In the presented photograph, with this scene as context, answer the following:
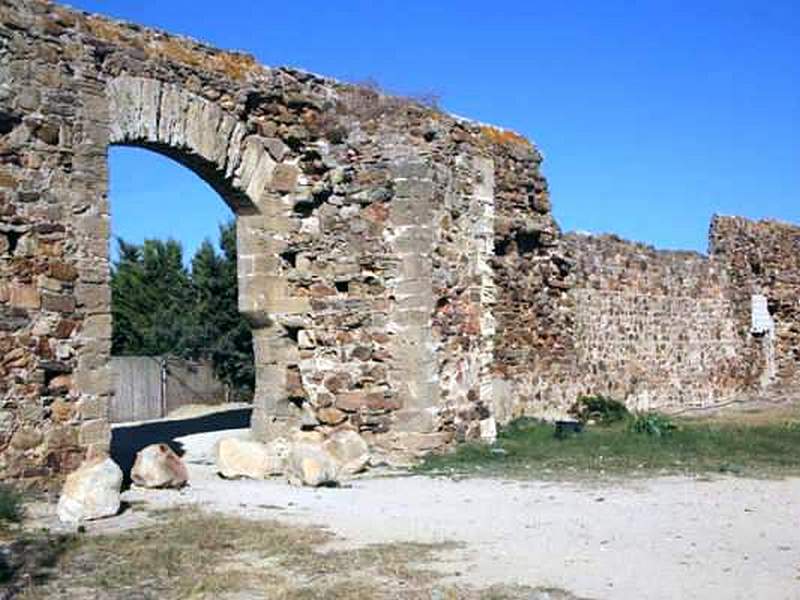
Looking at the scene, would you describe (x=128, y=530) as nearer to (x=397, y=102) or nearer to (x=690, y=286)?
(x=397, y=102)

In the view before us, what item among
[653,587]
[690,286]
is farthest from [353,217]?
[690,286]

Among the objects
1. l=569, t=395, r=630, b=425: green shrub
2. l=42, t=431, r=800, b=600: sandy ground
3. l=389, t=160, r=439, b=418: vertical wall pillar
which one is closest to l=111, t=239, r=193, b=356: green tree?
l=569, t=395, r=630, b=425: green shrub

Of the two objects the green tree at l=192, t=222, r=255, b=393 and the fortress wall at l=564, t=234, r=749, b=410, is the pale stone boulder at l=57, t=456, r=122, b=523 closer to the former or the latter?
the fortress wall at l=564, t=234, r=749, b=410

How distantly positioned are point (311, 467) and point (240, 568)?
10.7ft

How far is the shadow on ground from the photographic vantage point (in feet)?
36.4

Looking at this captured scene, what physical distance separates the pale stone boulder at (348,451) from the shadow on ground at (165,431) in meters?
1.86

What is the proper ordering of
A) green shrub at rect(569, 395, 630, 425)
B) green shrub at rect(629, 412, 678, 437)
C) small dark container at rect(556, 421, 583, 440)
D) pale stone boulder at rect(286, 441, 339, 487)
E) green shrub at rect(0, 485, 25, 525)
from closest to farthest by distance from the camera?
green shrub at rect(0, 485, 25, 525), pale stone boulder at rect(286, 441, 339, 487), small dark container at rect(556, 421, 583, 440), green shrub at rect(629, 412, 678, 437), green shrub at rect(569, 395, 630, 425)

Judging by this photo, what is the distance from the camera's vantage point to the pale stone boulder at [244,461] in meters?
9.27

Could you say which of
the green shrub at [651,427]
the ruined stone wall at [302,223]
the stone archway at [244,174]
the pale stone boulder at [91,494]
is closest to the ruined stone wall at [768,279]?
the green shrub at [651,427]

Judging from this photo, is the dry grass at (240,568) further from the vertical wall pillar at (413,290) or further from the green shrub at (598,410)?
the green shrub at (598,410)

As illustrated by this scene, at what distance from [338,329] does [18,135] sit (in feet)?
12.0

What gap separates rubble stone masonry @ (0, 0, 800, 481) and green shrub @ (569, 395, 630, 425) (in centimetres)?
39

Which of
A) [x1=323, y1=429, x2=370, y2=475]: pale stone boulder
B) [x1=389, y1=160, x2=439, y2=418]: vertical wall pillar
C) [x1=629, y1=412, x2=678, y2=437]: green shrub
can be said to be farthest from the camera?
[x1=629, y1=412, x2=678, y2=437]: green shrub

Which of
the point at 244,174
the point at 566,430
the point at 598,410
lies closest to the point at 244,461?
the point at 244,174
